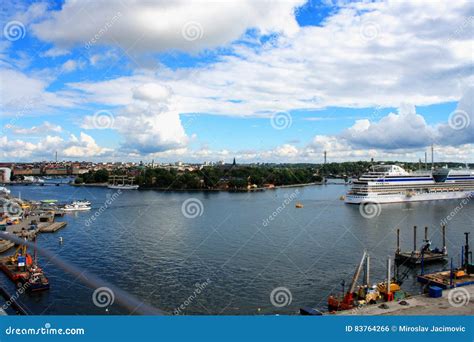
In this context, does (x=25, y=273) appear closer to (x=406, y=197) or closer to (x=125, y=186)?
(x=406, y=197)

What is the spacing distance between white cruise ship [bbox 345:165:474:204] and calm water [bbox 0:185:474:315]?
4197mm

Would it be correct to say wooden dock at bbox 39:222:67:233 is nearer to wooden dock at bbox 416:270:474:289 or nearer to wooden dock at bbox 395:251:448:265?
wooden dock at bbox 395:251:448:265

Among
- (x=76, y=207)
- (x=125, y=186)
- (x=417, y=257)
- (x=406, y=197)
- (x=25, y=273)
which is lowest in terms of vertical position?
(x=25, y=273)

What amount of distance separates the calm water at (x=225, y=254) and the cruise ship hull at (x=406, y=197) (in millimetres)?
3924

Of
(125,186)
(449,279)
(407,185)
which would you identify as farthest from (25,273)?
(125,186)

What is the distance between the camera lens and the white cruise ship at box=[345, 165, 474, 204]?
21.2m

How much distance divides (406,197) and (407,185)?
0.77 meters

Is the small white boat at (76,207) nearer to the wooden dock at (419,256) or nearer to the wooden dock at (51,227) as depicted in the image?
the wooden dock at (51,227)

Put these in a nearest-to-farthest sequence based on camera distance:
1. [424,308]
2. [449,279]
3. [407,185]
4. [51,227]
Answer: [424,308] → [449,279] → [51,227] → [407,185]

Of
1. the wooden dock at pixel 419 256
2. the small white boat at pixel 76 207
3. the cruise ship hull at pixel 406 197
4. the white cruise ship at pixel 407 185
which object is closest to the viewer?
the wooden dock at pixel 419 256

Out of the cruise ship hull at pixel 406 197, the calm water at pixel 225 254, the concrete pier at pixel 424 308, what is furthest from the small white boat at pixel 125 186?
the concrete pier at pixel 424 308

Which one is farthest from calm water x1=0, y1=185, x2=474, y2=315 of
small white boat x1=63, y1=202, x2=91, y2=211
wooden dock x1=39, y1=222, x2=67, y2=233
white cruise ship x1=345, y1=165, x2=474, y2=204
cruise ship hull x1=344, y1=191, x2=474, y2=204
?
white cruise ship x1=345, y1=165, x2=474, y2=204

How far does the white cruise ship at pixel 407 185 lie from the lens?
2122cm

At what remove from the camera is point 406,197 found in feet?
72.3
